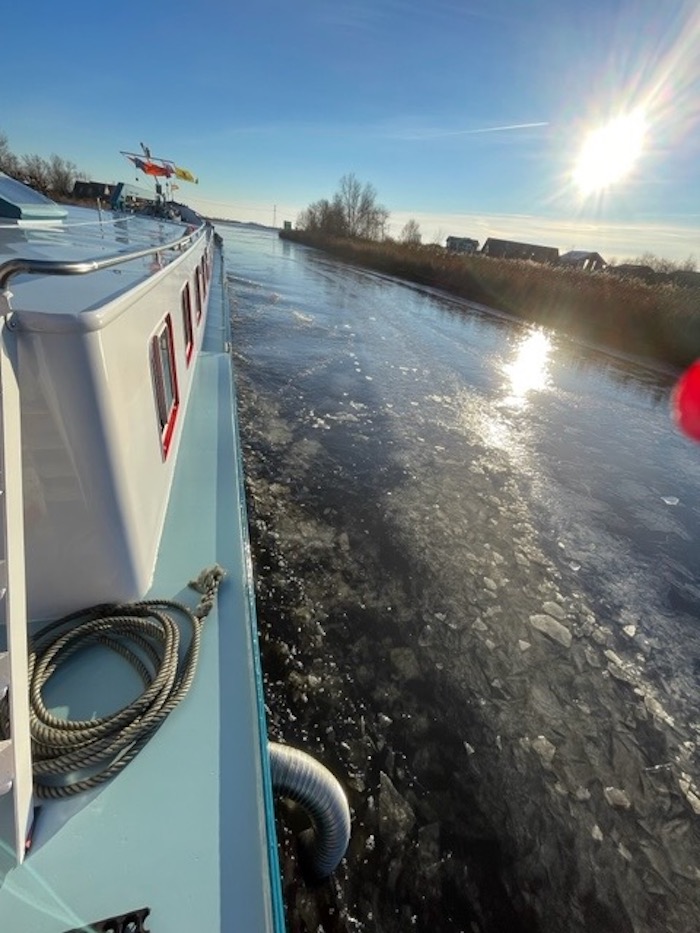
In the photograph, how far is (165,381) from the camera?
2.96 metres

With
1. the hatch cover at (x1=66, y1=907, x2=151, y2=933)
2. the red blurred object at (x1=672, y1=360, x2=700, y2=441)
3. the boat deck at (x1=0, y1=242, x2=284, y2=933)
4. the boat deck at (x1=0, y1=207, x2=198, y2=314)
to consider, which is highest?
the boat deck at (x1=0, y1=207, x2=198, y2=314)

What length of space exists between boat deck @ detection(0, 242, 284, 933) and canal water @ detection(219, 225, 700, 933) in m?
0.91

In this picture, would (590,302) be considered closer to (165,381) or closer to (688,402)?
(688,402)

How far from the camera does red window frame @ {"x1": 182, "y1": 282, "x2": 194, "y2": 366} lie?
4.68 metres

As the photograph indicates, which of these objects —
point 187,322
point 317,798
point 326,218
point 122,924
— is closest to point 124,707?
point 122,924

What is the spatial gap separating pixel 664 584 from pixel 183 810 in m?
4.47

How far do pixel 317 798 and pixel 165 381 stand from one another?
8.01 feet

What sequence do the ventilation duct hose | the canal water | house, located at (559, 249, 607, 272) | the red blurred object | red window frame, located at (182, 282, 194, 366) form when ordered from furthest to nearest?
house, located at (559, 249, 607, 272) → the red blurred object → red window frame, located at (182, 282, 194, 366) → the canal water → the ventilation duct hose

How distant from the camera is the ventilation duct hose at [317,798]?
188 cm

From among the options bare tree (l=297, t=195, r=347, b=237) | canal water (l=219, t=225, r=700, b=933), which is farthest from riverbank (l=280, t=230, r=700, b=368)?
bare tree (l=297, t=195, r=347, b=237)

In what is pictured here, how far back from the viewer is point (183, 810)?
1.47 metres

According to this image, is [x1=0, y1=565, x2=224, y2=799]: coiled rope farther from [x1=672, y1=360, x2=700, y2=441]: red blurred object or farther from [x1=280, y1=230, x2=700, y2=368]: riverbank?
[x1=280, y1=230, x2=700, y2=368]: riverbank

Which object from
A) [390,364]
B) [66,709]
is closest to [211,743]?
[66,709]

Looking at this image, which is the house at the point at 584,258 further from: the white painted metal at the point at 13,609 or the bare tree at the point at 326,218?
the white painted metal at the point at 13,609
